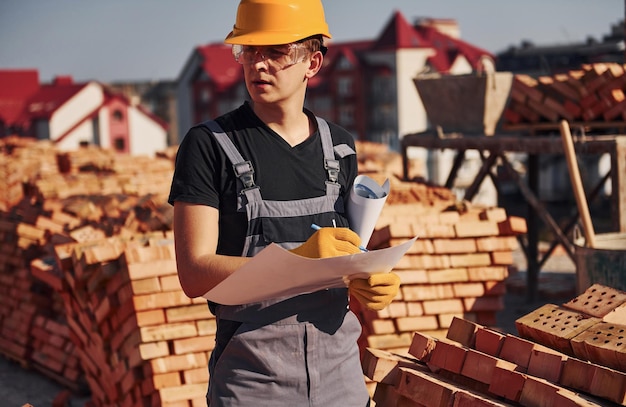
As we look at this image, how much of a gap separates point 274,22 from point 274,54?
106mm

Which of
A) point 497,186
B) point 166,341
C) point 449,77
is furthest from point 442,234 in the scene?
point 497,186

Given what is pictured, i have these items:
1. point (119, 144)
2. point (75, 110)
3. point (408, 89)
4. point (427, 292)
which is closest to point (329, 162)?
point (427, 292)

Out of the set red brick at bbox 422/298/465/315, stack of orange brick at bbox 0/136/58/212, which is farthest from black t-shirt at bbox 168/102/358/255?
stack of orange brick at bbox 0/136/58/212

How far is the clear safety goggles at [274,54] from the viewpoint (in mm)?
3205

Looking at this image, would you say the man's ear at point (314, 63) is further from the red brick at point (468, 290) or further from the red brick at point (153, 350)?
the red brick at point (468, 290)

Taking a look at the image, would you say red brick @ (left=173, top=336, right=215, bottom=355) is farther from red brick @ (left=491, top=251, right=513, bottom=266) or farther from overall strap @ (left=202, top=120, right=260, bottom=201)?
overall strap @ (left=202, top=120, right=260, bottom=201)

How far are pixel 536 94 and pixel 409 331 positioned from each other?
16.7 feet

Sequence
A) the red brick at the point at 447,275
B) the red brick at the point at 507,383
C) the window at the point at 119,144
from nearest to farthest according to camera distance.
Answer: the red brick at the point at 507,383 → the red brick at the point at 447,275 → the window at the point at 119,144

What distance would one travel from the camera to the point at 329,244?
294 centimetres

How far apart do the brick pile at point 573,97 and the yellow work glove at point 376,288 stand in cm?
752

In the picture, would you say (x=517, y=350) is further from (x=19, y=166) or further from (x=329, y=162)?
(x=19, y=166)

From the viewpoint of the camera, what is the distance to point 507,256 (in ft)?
23.8

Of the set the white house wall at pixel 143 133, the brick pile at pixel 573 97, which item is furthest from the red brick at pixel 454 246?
the white house wall at pixel 143 133

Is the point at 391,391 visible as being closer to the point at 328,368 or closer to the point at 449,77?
the point at 328,368
